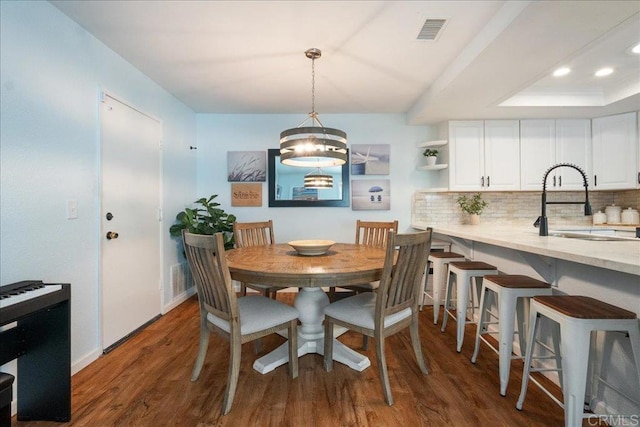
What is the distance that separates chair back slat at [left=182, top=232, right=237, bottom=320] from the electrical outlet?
906 millimetres

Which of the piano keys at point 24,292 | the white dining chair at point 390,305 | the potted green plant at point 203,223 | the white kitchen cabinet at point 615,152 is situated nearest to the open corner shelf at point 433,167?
the white kitchen cabinet at point 615,152

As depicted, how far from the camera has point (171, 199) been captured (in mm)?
3352

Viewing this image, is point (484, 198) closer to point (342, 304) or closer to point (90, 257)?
point (342, 304)

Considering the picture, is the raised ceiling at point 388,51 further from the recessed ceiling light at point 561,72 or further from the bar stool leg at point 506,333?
the bar stool leg at point 506,333

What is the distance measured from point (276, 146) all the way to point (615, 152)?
402 cm

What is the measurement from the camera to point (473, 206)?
3771mm

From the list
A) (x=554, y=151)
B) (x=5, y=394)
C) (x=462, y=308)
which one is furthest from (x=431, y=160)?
(x=5, y=394)

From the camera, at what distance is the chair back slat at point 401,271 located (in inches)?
64.7

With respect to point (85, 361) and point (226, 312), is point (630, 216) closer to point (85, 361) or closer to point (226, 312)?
point (226, 312)

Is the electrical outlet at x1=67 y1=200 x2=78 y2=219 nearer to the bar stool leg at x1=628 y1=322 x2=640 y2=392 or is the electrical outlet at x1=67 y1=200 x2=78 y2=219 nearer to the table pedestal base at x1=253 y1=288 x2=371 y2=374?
the table pedestal base at x1=253 y1=288 x2=371 y2=374

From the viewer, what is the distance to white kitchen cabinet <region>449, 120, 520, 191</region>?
3.66 m

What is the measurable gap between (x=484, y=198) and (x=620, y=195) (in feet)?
5.42

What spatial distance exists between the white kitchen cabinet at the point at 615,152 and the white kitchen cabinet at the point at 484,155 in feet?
2.90

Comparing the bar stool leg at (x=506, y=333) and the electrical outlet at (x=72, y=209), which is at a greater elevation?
the electrical outlet at (x=72, y=209)
